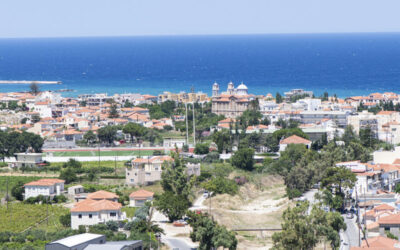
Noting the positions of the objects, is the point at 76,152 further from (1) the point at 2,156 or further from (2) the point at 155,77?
(2) the point at 155,77

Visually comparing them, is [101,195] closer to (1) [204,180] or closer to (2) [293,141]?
(1) [204,180]

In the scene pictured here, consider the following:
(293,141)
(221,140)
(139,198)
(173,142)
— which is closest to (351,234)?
(139,198)

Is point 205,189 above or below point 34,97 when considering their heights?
below

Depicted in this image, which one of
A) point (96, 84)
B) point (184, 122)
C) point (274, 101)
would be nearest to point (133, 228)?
point (184, 122)

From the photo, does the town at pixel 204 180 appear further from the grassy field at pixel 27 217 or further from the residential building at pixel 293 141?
the residential building at pixel 293 141

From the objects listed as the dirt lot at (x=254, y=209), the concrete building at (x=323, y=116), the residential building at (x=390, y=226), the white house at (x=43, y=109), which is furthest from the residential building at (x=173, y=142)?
the residential building at (x=390, y=226)

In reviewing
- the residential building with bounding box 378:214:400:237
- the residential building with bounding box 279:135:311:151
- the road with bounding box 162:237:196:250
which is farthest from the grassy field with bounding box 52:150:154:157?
the residential building with bounding box 378:214:400:237
